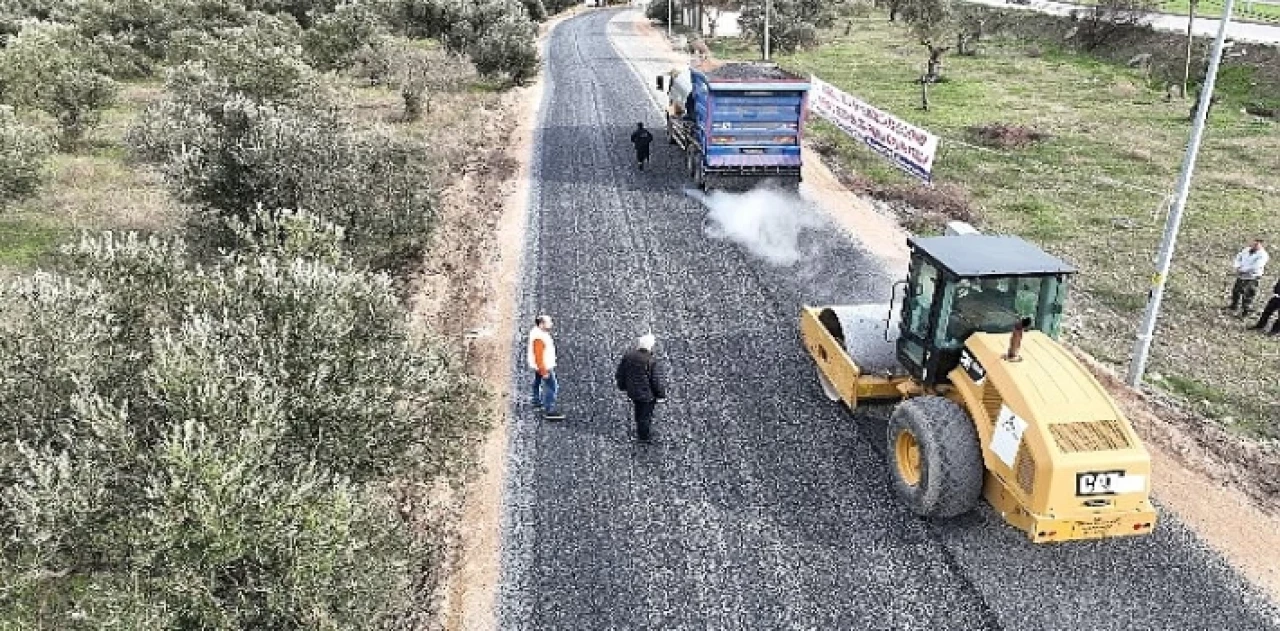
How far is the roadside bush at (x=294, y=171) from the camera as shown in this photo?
14.3m

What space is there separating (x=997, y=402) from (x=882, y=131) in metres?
17.0

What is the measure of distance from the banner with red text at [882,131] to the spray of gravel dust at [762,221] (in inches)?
150

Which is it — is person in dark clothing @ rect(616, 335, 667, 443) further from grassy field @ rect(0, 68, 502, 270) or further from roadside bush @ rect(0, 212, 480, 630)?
grassy field @ rect(0, 68, 502, 270)

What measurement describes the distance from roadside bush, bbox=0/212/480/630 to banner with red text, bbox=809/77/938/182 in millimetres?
16625

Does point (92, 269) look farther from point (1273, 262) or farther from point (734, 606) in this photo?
point (1273, 262)

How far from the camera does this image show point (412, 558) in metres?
8.02

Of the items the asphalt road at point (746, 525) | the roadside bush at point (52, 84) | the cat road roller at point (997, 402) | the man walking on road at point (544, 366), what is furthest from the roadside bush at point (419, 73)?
the cat road roller at point (997, 402)

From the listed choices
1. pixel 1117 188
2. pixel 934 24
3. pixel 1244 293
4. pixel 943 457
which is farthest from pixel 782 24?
pixel 943 457

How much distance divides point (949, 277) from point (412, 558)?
6.22 m

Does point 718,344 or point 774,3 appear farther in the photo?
point 774,3

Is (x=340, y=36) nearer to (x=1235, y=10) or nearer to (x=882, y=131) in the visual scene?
(x=882, y=131)

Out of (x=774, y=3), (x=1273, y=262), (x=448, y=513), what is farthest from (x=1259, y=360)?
(x=774, y=3)

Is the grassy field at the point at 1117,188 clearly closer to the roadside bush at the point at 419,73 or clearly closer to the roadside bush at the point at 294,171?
the roadside bush at the point at 294,171

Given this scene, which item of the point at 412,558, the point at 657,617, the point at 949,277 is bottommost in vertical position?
the point at 657,617
